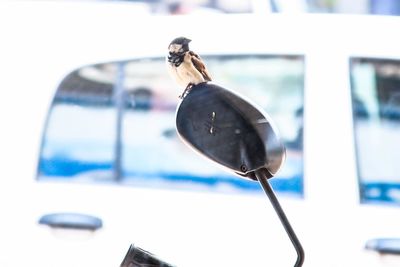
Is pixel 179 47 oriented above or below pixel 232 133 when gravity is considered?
above

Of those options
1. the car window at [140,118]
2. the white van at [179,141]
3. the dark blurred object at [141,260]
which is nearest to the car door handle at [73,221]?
the white van at [179,141]

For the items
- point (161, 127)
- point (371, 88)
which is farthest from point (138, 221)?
point (371, 88)

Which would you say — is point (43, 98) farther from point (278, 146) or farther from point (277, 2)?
point (278, 146)

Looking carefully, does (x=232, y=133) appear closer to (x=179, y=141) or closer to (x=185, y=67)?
(x=185, y=67)

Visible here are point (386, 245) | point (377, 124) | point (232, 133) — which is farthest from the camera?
point (377, 124)

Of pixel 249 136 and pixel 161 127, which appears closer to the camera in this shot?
pixel 249 136

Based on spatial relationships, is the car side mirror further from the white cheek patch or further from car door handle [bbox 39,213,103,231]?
car door handle [bbox 39,213,103,231]

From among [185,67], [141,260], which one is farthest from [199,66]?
[141,260]
